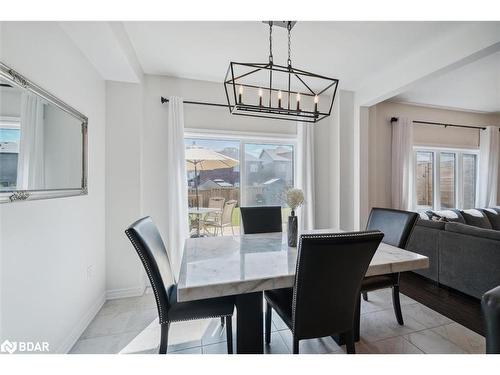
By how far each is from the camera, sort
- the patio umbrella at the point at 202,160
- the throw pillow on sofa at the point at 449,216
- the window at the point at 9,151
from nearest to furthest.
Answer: the window at the point at 9,151 → the patio umbrella at the point at 202,160 → the throw pillow on sofa at the point at 449,216

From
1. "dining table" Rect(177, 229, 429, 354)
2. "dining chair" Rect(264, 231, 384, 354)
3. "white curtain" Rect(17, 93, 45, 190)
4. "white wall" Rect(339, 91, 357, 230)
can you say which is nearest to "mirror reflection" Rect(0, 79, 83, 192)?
"white curtain" Rect(17, 93, 45, 190)

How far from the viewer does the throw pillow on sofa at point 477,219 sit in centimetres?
358

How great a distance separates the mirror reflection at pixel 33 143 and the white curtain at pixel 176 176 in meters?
1.06

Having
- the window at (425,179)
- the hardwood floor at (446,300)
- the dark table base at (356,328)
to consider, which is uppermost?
the window at (425,179)

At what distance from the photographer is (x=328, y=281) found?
1195 mm

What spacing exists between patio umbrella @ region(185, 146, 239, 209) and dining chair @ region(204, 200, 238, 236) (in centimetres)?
30

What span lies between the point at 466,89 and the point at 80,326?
18.3 feet

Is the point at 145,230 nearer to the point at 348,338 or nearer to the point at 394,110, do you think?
the point at 348,338

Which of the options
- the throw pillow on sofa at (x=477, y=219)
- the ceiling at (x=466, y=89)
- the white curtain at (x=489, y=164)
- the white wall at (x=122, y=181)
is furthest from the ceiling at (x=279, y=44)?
the white curtain at (x=489, y=164)

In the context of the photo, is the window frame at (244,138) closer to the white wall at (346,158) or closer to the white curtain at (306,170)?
the white curtain at (306,170)

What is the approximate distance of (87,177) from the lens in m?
2.06

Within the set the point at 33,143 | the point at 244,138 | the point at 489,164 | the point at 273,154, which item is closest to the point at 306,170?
the point at 273,154

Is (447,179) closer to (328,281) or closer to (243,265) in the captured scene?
(328,281)
